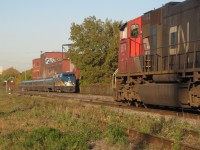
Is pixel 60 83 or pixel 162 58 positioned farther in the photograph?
pixel 60 83

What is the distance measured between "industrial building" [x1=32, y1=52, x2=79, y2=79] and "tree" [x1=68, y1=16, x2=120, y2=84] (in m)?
20.9

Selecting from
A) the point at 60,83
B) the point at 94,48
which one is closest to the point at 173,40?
the point at 60,83

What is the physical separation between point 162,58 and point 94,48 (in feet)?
103

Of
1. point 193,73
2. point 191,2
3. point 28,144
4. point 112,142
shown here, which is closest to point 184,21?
point 191,2

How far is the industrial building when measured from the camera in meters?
68.9

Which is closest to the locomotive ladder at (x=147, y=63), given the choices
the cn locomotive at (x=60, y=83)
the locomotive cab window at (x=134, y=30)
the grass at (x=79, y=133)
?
the locomotive cab window at (x=134, y=30)

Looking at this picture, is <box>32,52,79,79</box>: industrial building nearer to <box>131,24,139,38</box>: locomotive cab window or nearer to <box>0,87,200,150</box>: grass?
<box>131,24,139,38</box>: locomotive cab window

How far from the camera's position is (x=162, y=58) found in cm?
1352

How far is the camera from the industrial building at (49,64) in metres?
68.9

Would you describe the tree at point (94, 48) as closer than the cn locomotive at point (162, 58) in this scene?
No

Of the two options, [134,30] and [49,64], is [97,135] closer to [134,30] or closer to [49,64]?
[134,30]

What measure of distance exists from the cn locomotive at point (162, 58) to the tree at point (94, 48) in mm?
26744

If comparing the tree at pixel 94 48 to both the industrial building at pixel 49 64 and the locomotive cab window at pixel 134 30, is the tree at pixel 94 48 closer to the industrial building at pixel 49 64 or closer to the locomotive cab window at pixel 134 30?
the industrial building at pixel 49 64

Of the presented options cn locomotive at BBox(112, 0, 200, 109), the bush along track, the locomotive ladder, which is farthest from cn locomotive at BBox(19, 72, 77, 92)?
the bush along track
